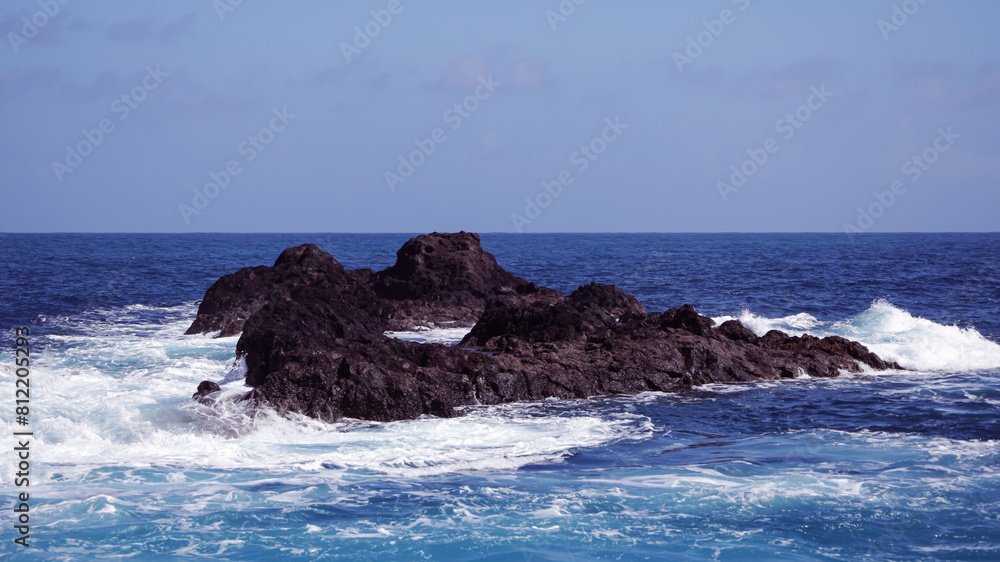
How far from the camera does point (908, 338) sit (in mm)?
22875

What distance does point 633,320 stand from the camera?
21.5 m

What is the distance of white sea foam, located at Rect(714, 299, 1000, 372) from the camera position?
825 inches

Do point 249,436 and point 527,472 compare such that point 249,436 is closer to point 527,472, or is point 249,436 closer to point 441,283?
point 527,472

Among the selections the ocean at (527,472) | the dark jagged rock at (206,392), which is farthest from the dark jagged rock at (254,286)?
the dark jagged rock at (206,392)

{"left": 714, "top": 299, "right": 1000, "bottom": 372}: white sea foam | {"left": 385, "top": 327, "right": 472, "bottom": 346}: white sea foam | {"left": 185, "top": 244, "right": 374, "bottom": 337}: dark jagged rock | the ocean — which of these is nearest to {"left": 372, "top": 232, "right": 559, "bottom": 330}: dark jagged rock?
{"left": 385, "top": 327, "right": 472, "bottom": 346}: white sea foam

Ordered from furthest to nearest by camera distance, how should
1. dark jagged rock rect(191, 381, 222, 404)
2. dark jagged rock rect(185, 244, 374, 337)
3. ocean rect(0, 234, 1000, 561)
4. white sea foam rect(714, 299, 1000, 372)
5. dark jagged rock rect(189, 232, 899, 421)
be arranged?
dark jagged rock rect(185, 244, 374, 337) → white sea foam rect(714, 299, 1000, 372) → dark jagged rock rect(189, 232, 899, 421) → dark jagged rock rect(191, 381, 222, 404) → ocean rect(0, 234, 1000, 561)

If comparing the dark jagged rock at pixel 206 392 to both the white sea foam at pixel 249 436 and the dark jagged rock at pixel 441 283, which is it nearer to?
the white sea foam at pixel 249 436

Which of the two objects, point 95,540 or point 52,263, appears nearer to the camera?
point 95,540

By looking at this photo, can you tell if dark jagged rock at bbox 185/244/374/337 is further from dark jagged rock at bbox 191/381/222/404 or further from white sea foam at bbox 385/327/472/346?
dark jagged rock at bbox 191/381/222/404

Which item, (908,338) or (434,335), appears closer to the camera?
(908,338)

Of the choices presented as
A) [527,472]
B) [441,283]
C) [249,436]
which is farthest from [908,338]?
[249,436]

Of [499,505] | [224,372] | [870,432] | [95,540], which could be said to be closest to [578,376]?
[870,432]

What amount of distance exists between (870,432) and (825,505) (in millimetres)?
4225

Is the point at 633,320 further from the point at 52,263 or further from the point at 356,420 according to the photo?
the point at 52,263
